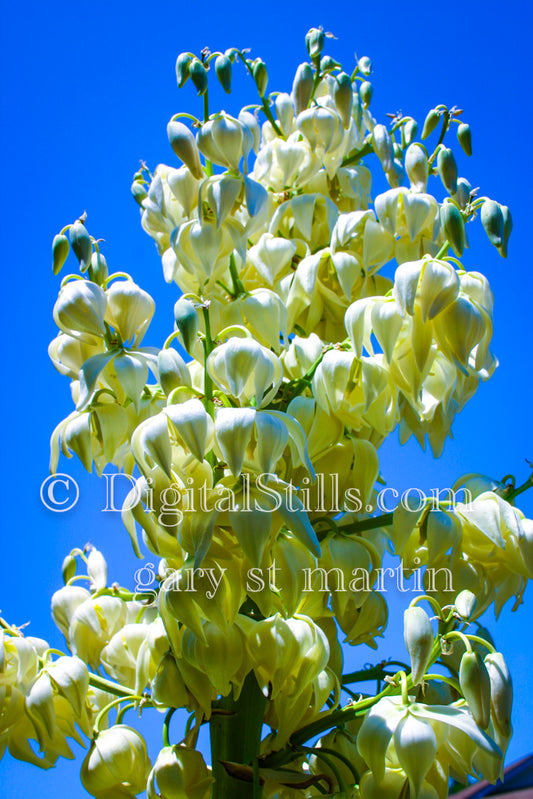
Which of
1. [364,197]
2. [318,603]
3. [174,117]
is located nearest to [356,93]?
[364,197]

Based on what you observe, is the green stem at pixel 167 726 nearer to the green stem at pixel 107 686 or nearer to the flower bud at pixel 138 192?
the green stem at pixel 107 686

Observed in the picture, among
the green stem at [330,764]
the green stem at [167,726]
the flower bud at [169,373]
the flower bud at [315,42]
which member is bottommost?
the green stem at [330,764]

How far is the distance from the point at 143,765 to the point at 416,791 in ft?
1.18

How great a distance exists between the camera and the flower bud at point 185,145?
90 cm

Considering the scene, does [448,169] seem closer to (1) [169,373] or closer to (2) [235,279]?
(2) [235,279]

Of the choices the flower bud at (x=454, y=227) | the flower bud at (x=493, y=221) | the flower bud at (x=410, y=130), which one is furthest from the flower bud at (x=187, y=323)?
the flower bud at (x=410, y=130)

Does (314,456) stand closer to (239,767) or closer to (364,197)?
(239,767)

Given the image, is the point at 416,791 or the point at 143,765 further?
the point at 143,765

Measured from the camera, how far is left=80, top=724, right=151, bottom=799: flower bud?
914 mm

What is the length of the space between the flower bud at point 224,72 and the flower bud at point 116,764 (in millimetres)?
831

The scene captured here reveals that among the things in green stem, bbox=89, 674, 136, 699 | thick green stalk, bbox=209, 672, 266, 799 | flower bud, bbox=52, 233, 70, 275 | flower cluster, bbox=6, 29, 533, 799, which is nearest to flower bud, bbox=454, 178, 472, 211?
flower cluster, bbox=6, 29, 533, 799

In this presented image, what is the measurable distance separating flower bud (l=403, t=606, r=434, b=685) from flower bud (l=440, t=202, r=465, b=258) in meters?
0.37

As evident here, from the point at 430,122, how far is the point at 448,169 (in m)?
0.20

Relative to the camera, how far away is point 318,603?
35.6 inches
